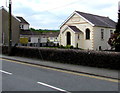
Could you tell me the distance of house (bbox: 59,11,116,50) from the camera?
115ft

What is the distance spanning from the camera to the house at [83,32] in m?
35.1

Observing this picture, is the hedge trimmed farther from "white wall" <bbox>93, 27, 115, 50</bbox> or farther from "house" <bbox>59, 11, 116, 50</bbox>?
"white wall" <bbox>93, 27, 115, 50</bbox>

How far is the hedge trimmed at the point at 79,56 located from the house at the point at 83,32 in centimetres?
1694

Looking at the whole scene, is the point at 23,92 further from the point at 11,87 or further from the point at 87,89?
the point at 87,89

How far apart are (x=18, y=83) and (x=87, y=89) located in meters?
3.25

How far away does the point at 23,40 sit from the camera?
31.5 metres

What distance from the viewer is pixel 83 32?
36156 millimetres

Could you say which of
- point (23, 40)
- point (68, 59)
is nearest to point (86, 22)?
point (23, 40)

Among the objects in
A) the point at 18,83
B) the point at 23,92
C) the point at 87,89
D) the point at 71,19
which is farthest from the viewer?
the point at 71,19

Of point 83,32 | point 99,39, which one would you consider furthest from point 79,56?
point 99,39

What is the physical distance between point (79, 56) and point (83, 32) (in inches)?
867

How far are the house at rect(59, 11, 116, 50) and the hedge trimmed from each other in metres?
16.9

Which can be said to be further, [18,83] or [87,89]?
[18,83]

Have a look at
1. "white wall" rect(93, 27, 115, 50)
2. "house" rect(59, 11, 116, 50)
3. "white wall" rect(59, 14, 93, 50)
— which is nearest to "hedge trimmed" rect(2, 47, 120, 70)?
"white wall" rect(59, 14, 93, 50)
